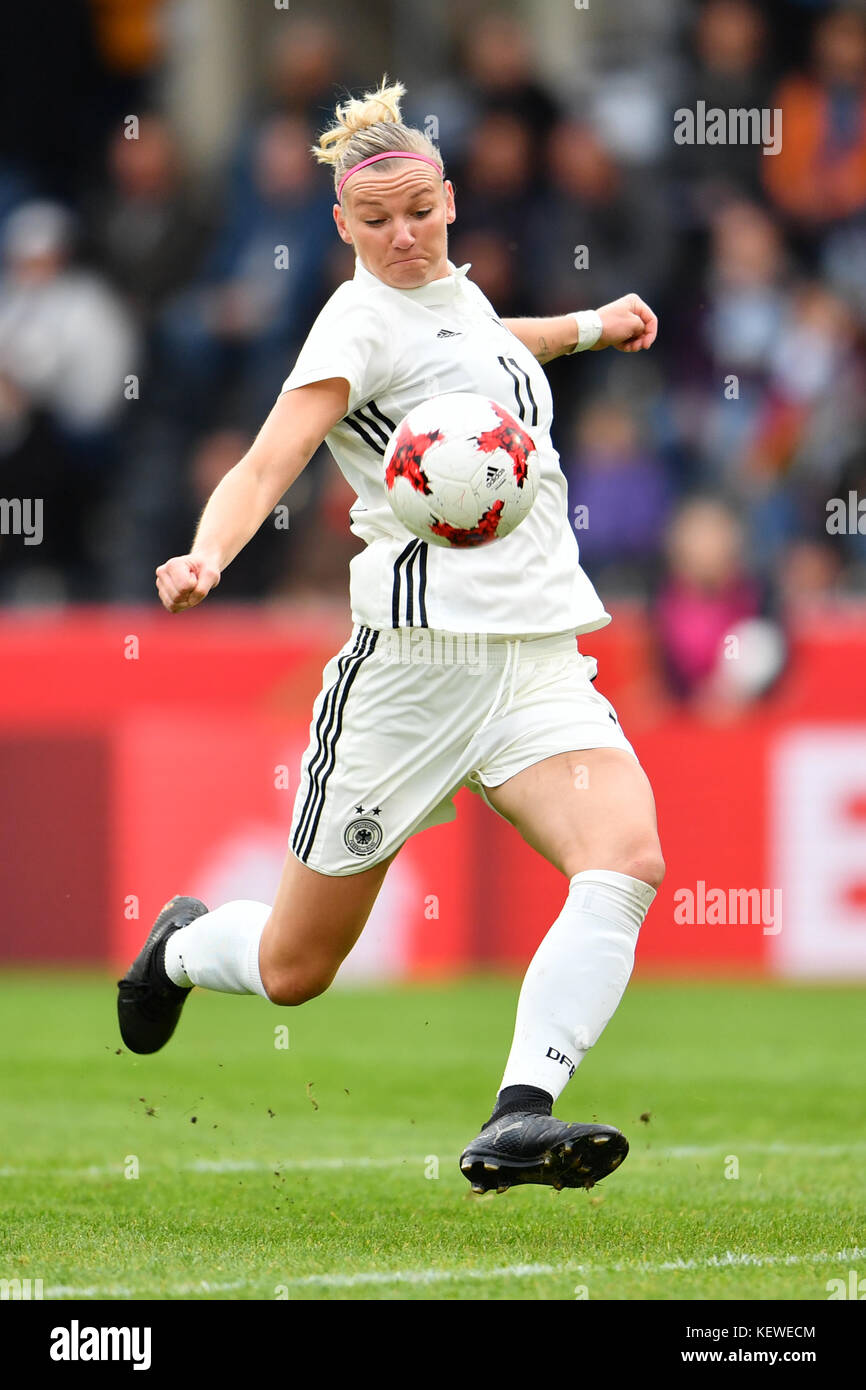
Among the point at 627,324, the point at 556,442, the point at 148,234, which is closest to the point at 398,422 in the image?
the point at 627,324

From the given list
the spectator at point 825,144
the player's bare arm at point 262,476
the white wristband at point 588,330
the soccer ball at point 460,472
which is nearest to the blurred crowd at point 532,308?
the spectator at point 825,144

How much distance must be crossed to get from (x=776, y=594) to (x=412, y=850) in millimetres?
2113

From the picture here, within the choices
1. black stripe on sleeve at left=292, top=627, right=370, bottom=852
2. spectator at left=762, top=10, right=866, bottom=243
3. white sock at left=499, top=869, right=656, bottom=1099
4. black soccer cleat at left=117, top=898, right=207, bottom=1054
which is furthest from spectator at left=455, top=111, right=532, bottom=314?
white sock at left=499, top=869, right=656, bottom=1099

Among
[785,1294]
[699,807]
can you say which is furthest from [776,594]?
[785,1294]

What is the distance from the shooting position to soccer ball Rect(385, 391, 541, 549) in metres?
4.88

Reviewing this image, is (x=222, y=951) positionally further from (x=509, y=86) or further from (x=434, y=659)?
(x=509, y=86)

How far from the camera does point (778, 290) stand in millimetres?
12492

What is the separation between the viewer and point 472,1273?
4.86 metres

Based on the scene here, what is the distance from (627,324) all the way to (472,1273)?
2.47 metres

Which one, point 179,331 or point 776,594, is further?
point 179,331

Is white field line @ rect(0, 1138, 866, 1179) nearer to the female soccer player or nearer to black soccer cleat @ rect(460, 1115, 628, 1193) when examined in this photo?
the female soccer player

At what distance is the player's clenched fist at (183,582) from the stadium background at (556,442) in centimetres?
589

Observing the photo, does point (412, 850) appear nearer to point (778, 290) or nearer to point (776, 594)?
point (776, 594)

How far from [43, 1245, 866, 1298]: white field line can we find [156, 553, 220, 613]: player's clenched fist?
1418 mm
